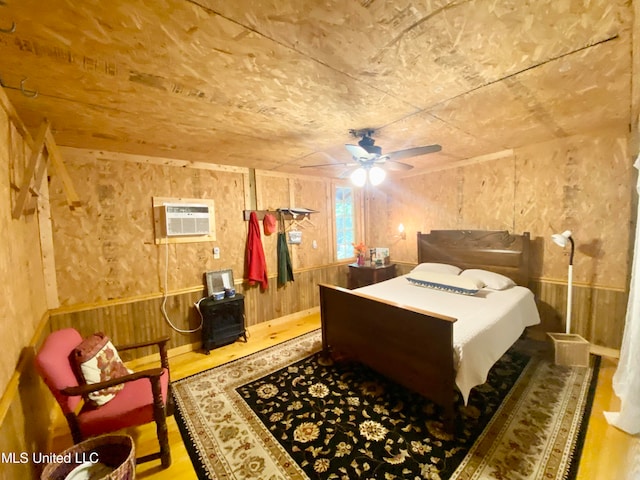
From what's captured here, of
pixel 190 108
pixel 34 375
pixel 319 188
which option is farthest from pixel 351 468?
pixel 319 188

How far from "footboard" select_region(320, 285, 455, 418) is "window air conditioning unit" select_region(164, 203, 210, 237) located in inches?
69.8

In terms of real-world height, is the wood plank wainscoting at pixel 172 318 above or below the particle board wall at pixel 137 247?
below

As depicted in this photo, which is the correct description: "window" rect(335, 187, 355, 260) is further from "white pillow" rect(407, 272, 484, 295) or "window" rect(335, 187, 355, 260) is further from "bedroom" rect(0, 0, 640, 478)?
"white pillow" rect(407, 272, 484, 295)

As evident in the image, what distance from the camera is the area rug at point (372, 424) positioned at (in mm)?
1665

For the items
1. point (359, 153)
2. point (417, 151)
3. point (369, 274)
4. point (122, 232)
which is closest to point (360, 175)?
point (359, 153)

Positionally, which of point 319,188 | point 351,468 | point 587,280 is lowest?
point 351,468

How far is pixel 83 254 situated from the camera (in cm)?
275

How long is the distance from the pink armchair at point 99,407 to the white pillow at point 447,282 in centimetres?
296

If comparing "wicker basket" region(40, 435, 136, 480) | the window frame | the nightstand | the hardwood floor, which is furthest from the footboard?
the window frame

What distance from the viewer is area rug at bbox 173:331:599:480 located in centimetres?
167

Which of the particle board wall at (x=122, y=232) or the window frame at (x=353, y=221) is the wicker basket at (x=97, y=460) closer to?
the particle board wall at (x=122, y=232)

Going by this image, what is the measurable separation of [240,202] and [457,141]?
2.87 m

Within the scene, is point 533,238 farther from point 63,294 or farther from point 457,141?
point 63,294

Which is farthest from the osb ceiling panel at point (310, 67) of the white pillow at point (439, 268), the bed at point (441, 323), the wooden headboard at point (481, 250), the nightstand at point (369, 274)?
the nightstand at point (369, 274)
